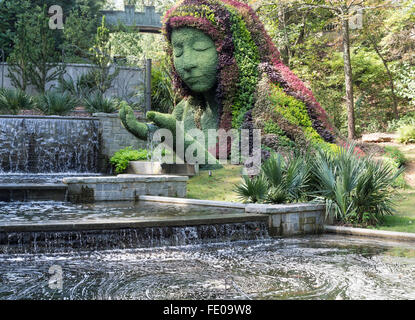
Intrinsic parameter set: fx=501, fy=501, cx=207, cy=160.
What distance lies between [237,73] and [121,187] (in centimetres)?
607

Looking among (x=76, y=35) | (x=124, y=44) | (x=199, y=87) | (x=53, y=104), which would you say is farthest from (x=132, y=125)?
(x=124, y=44)

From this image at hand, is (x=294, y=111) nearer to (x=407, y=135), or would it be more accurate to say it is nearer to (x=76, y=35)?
(x=407, y=135)

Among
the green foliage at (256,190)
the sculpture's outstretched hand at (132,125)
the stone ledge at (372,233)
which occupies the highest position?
the sculpture's outstretched hand at (132,125)

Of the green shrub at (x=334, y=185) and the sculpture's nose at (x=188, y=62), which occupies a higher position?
the sculpture's nose at (x=188, y=62)

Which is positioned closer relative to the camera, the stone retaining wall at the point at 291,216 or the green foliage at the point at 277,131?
the stone retaining wall at the point at 291,216

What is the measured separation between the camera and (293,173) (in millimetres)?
9430

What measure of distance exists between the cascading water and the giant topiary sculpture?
3146 millimetres

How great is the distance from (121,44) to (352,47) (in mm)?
16268

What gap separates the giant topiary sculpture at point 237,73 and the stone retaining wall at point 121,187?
366cm

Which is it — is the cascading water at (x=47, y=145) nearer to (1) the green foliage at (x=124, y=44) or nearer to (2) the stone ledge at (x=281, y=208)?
(2) the stone ledge at (x=281, y=208)

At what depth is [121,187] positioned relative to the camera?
11.1m

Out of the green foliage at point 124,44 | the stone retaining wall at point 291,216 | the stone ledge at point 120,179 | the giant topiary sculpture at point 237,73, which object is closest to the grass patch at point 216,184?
the stone ledge at point 120,179

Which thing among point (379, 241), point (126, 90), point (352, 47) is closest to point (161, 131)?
point (379, 241)

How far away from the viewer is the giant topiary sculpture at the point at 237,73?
1469 cm
